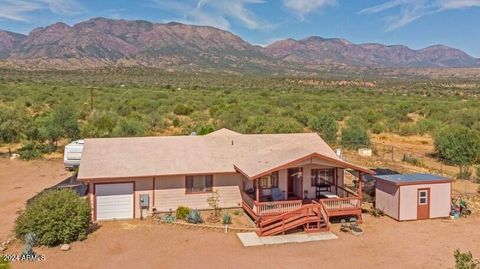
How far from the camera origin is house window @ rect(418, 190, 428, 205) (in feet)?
65.8

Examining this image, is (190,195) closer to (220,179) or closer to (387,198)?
(220,179)

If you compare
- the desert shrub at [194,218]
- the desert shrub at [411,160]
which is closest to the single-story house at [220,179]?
the desert shrub at [194,218]

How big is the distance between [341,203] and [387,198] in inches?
104

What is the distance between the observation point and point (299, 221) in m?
18.4

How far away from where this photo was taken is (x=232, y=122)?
4472cm

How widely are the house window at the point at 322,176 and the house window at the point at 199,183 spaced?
4897 mm

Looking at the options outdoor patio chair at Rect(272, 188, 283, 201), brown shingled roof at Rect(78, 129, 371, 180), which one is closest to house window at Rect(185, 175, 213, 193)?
brown shingled roof at Rect(78, 129, 371, 180)

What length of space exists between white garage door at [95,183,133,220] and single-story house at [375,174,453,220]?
11828mm

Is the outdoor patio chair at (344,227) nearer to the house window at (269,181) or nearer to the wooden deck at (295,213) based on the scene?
the wooden deck at (295,213)

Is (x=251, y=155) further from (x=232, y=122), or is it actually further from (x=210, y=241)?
(x=232, y=122)

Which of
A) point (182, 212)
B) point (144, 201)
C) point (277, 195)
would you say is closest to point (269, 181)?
point (277, 195)

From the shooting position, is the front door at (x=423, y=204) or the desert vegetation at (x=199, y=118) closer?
the front door at (x=423, y=204)

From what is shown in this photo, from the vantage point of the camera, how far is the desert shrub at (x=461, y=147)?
31.8 meters

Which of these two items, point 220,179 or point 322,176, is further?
point 322,176
